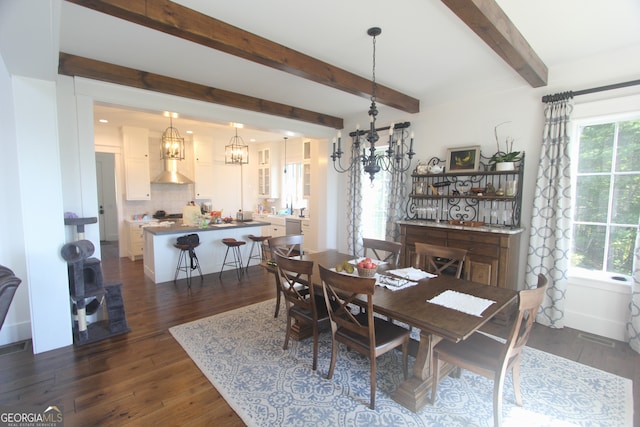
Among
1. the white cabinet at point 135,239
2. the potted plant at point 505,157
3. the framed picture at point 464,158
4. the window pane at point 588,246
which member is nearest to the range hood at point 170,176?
the white cabinet at point 135,239

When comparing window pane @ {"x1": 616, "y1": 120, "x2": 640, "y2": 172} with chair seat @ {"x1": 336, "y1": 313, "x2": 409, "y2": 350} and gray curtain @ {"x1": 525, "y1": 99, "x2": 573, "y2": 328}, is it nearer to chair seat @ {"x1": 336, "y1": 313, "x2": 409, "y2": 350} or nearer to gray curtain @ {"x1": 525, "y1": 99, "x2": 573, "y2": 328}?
gray curtain @ {"x1": 525, "y1": 99, "x2": 573, "y2": 328}

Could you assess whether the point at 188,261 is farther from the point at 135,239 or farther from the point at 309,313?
the point at 309,313

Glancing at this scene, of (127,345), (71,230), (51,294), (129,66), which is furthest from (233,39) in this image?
(127,345)

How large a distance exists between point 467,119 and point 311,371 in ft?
11.7

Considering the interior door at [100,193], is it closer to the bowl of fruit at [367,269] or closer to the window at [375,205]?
the window at [375,205]

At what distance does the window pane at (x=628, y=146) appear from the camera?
2.92 m

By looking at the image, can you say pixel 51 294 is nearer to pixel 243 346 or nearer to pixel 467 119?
pixel 243 346

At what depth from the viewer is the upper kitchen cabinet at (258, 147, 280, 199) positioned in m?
7.98

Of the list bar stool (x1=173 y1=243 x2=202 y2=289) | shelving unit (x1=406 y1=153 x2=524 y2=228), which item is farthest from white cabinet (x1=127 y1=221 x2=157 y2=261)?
shelving unit (x1=406 y1=153 x2=524 y2=228)

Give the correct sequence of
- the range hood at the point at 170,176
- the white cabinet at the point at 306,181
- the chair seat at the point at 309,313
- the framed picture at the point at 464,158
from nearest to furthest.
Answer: the chair seat at the point at 309,313 < the framed picture at the point at 464,158 < the range hood at the point at 170,176 < the white cabinet at the point at 306,181

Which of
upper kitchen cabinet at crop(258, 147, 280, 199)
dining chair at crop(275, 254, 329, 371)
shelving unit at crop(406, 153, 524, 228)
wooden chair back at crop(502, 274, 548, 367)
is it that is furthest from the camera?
upper kitchen cabinet at crop(258, 147, 280, 199)

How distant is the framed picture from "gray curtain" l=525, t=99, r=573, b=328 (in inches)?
26.6

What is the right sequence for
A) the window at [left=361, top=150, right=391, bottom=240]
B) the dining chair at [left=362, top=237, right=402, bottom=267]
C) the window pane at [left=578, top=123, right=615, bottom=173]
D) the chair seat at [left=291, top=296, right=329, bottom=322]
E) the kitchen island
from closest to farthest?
1. the chair seat at [left=291, top=296, right=329, bottom=322]
2. the window pane at [left=578, top=123, right=615, bottom=173]
3. the dining chair at [left=362, top=237, right=402, bottom=267]
4. the kitchen island
5. the window at [left=361, top=150, right=391, bottom=240]

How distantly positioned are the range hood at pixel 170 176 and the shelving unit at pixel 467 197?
5133mm
